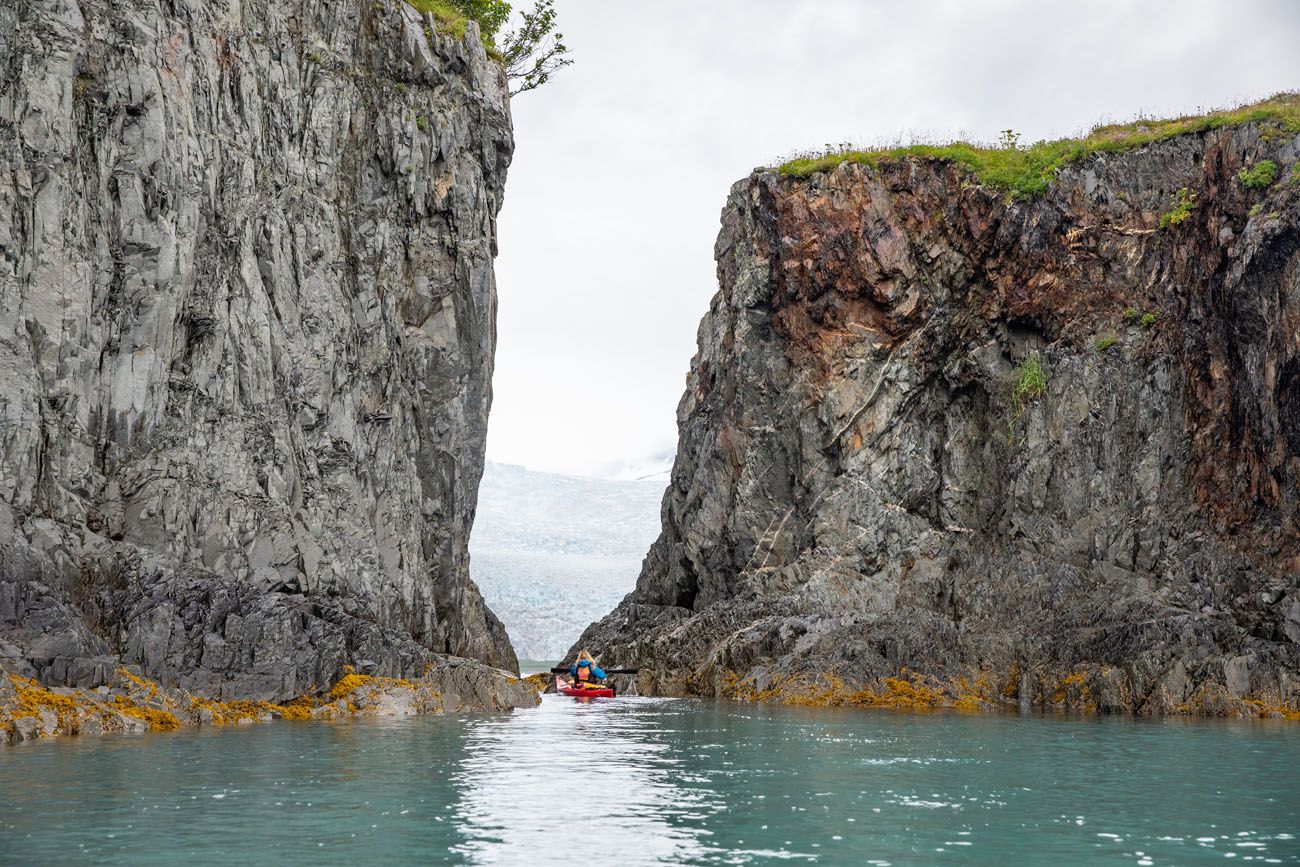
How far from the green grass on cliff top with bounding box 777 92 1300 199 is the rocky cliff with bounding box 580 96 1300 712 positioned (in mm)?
Answer: 316

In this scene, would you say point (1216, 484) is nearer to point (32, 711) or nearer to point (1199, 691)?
point (1199, 691)

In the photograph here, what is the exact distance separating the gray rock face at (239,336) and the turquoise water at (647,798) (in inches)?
234

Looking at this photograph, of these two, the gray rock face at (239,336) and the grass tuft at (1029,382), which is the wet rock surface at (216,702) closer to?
the gray rock face at (239,336)

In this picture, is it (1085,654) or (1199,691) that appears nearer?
(1199,691)

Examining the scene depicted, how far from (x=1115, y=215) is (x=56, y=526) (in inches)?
1850

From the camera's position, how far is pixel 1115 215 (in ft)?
187

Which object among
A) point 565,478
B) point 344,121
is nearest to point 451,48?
point 344,121

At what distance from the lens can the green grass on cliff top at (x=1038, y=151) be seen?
5525 cm

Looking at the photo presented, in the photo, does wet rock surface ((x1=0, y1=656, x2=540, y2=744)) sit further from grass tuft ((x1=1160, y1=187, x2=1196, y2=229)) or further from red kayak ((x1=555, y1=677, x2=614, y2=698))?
grass tuft ((x1=1160, y1=187, x2=1196, y2=229))

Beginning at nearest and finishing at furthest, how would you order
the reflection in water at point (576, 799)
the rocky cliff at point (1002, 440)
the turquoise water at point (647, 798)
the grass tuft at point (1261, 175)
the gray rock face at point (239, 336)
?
1. the turquoise water at point (647, 798)
2. the reflection in water at point (576, 799)
3. the gray rock face at point (239, 336)
4. the rocky cliff at point (1002, 440)
5. the grass tuft at point (1261, 175)

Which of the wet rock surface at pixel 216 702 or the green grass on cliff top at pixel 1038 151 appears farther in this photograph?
the green grass on cliff top at pixel 1038 151

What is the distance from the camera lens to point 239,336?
4106 centimetres

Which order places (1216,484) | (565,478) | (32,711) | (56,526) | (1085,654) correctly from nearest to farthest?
(32,711), (56,526), (1085,654), (1216,484), (565,478)

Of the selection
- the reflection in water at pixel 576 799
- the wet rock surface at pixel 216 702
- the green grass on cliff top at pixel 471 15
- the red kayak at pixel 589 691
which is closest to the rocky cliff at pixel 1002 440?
the red kayak at pixel 589 691
